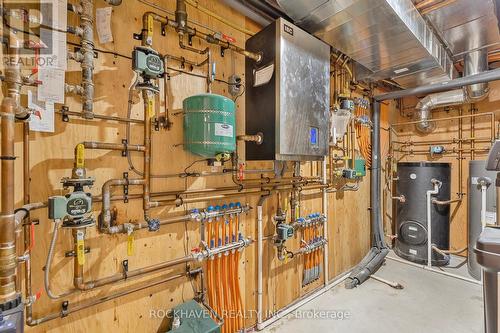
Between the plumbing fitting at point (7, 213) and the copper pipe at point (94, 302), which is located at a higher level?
the plumbing fitting at point (7, 213)

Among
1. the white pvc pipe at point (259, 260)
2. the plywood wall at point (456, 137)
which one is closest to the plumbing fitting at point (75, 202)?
the white pvc pipe at point (259, 260)

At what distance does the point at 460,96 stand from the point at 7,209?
4824 millimetres

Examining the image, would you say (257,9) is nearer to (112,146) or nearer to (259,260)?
(112,146)

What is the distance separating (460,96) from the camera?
3275 millimetres

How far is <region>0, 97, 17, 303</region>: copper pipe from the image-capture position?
938 millimetres

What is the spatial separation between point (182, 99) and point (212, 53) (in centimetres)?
49

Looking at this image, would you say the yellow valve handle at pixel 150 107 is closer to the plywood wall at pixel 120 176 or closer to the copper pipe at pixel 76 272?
the plywood wall at pixel 120 176

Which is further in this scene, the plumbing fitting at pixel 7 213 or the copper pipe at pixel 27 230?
the copper pipe at pixel 27 230

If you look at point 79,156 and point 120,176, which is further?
point 120,176

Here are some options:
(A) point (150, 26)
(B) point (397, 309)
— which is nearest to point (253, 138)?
(A) point (150, 26)

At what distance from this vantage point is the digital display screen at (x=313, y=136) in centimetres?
186

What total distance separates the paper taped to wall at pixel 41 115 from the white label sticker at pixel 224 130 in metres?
0.86

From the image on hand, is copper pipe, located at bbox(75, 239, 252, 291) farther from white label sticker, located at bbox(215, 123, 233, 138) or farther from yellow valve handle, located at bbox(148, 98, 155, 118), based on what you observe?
yellow valve handle, located at bbox(148, 98, 155, 118)

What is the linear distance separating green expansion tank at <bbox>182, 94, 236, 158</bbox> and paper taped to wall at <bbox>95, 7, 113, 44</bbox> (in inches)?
22.7
